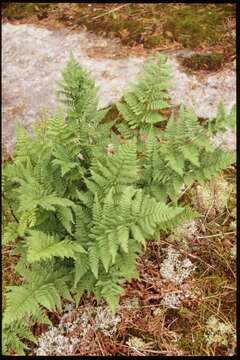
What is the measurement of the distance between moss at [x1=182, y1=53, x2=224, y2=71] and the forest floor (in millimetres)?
11

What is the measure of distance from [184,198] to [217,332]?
1203mm

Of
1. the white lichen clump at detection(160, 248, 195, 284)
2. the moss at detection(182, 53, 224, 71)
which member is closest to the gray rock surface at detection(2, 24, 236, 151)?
the moss at detection(182, 53, 224, 71)

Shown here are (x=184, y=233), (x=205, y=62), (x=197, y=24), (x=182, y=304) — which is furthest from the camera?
(x=197, y=24)

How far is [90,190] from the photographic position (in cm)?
361

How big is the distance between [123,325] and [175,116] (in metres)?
2.11

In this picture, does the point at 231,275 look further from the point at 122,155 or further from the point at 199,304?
the point at 122,155

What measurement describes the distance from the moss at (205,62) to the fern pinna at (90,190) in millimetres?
1654

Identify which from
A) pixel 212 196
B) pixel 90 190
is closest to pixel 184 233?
pixel 212 196

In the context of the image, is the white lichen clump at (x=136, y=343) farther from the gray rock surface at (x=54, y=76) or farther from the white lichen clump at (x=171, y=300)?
the gray rock surface at (x=54, y=76)

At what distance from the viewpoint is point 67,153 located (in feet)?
11.9

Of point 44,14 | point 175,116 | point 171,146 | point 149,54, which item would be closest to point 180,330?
point 171,146

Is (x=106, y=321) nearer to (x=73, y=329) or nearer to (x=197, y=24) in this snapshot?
(x=73, y=329)

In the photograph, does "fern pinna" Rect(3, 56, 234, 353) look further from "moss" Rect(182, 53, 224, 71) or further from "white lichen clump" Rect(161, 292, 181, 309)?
"moss" Rect(182, 53, 224, 71)

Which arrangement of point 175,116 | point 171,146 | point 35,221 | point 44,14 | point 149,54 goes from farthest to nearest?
point 44,14
point 149,54
point 175,116
point 171,146
point 35,221
